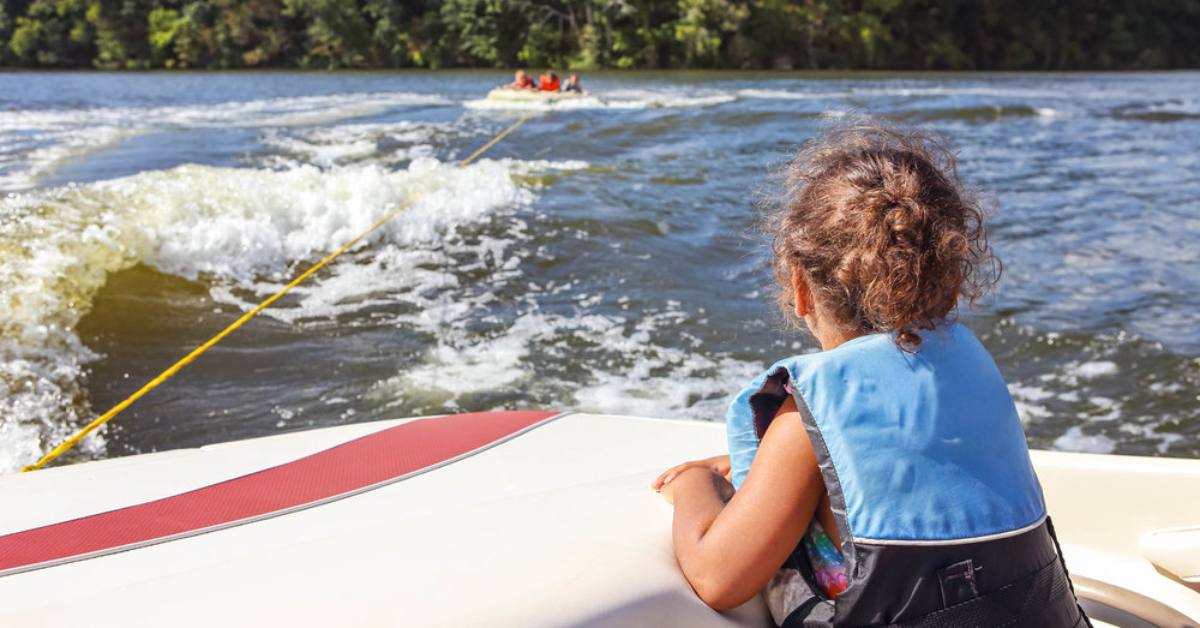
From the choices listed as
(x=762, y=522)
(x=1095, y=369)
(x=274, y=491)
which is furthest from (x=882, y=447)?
(x=1095, y=369)

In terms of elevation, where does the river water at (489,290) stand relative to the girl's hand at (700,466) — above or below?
below

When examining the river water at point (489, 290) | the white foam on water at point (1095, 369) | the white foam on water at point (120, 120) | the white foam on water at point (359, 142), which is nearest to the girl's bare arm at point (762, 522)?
the river water at point (489, 290)

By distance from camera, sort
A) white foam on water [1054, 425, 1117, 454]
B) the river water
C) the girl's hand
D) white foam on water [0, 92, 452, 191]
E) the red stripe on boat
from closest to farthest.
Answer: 1. the red stripe on boat
2. the girl's hand
3. white foam on water [1054, 425, 1117, 454]
4. the river water
5. white foam on water [0, 92, 452, 191]

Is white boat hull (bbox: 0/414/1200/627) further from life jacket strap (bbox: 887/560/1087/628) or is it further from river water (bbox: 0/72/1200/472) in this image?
river water (bbox: 0/72/1200/472)

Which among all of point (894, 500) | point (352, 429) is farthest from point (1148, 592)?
point (352, 429)

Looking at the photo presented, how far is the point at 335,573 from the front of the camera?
46.8 inches

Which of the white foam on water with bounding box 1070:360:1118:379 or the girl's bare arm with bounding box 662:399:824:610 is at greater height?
the girl's bare arm with bounding box 662:399:824:610

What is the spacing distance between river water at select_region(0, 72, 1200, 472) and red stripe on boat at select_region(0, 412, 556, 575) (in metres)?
0.85

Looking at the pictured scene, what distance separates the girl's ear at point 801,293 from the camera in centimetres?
127

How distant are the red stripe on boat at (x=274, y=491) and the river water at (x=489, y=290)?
85cm

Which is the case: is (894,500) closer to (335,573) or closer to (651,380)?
(335,573)

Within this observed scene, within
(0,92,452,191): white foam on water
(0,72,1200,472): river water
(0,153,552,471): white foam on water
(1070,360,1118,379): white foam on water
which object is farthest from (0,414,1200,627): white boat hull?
(0,92,452,191): white foam on water

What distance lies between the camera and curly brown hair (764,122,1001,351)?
1168mm

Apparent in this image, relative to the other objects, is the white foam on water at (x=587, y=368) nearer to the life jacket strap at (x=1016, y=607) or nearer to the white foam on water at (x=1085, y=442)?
the white foam on water at (x=1085, y=442)
